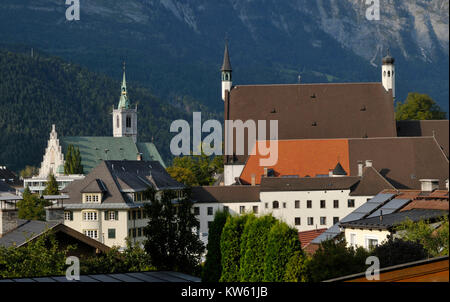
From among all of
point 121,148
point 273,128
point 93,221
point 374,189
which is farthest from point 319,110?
point 121,148

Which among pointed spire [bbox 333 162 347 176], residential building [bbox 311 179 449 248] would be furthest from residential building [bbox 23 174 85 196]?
residential building [bbox 311 179 449 248]

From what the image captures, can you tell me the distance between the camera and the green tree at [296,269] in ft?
80.3

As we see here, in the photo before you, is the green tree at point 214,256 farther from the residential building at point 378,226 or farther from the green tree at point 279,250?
the residential building at point 378,226

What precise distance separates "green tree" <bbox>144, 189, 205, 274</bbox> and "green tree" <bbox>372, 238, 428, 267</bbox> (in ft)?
37.6

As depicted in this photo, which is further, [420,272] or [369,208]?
[369,208]

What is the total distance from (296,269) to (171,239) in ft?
53.1

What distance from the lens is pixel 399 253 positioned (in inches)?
1027

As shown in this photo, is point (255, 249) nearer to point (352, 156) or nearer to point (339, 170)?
point (339, 170)

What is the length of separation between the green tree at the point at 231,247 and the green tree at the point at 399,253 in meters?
3.89

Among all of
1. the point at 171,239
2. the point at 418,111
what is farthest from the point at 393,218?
the point at 418,111

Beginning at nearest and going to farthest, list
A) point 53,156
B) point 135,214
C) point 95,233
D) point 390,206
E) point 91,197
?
point 390,206 < point 95,233 < point 135,214 < point 91,197 < point 53,156

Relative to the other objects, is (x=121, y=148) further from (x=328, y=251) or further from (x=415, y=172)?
(x=328, y=251)

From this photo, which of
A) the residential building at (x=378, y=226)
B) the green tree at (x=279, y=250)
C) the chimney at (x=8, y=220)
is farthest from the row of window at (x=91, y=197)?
the green tree at (x=279, y=250)
